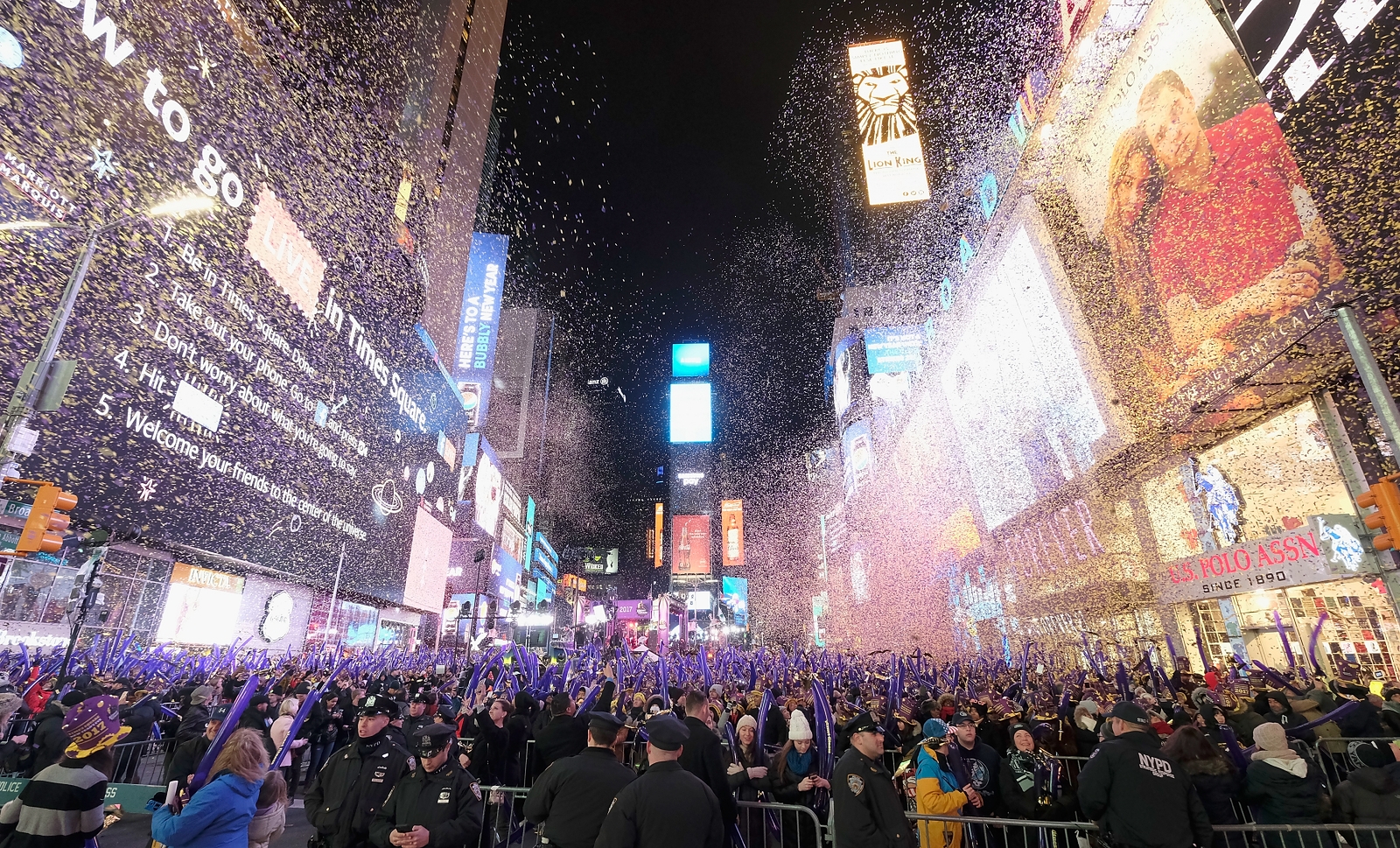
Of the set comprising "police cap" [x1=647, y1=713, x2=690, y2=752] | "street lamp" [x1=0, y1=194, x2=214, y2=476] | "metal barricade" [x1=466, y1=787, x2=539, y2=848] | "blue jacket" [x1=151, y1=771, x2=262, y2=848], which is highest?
"street lamp" [x1=0, y1=194, x2=214, y2=476]

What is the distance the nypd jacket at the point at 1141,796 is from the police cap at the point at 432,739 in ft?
16.1

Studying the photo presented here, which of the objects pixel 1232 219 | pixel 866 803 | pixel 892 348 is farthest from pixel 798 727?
pixel 892 348

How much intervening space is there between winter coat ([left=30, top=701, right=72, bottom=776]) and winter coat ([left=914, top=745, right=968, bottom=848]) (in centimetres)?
859

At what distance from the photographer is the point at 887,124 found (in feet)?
116

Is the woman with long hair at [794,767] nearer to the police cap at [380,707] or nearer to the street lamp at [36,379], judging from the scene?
the police cap at [380,707]

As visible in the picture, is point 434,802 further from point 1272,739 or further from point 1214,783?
point 1272,739

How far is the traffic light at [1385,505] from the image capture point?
19.4 feet

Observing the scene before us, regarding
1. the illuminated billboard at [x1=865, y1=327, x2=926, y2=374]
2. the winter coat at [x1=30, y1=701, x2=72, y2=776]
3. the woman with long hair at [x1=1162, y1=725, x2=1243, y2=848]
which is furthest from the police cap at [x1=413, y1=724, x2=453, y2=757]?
the illuminated billboard at [x1=865, y1=327, x2=926, y2=374]

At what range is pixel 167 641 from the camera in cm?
2084

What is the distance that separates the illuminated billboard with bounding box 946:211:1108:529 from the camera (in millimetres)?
22266

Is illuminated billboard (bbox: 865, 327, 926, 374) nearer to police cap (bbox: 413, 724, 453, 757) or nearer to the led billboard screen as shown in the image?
the led billboard screen

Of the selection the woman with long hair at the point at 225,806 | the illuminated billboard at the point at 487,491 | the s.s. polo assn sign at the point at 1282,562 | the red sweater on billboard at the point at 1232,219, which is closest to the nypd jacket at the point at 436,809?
the woman with long hair at the point at 225,806

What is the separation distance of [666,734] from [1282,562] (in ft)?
63.8

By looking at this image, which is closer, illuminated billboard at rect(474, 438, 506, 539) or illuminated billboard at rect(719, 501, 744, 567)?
illuminated billboard at rect(474, 438, 506, 539)
